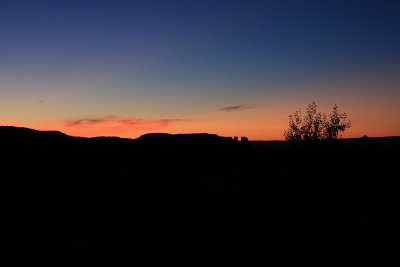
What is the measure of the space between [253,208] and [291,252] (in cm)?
785

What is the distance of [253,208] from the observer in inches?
984

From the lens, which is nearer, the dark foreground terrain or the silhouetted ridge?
the dark foreground terrain

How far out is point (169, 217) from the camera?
22.2 meters

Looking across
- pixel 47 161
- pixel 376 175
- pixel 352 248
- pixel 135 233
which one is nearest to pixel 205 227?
pixel 135 233

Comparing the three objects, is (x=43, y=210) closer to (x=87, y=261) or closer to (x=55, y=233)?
(x=55, y=233)

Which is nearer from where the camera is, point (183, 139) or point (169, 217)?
point (169, 217)

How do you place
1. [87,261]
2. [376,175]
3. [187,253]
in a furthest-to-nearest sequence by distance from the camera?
[376,175] → [187,253] → [87,261]

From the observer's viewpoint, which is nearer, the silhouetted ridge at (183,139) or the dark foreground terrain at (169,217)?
the dark foreground terrain at (169,217)

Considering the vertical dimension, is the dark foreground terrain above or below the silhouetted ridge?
below

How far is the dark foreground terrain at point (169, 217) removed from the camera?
13.9 metres

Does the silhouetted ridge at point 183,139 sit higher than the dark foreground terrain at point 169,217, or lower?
higher

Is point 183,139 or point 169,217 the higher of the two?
point 183,139

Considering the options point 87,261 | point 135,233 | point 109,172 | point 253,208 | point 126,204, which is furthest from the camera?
point 109,172

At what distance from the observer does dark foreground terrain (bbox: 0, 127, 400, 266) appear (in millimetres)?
13859
